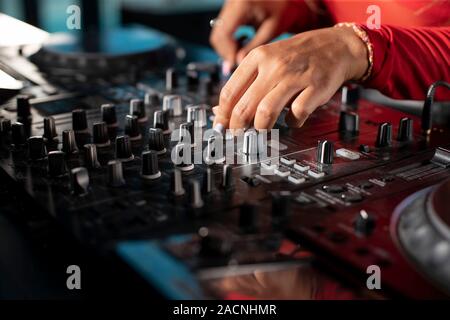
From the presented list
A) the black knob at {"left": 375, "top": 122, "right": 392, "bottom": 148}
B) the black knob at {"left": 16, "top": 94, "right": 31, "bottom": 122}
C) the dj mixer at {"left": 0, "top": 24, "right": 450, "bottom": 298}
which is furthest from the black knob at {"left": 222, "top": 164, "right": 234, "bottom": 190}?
the black knob at {"left": 16, "top": 94, "right": 31, "bottom": 122}

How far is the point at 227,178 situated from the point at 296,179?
0.37 feet

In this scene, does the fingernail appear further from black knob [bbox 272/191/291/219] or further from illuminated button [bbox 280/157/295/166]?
black knob [bbox 272/191/291/219]

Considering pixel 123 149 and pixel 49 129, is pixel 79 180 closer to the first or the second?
pixel 123 149

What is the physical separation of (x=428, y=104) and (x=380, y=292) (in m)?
0.61

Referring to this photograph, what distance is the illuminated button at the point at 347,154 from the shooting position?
1014mm

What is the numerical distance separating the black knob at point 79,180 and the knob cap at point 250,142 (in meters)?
0.29

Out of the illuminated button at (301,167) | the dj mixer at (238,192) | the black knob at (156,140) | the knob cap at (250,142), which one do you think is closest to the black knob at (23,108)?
the dj mixer at (238,192)

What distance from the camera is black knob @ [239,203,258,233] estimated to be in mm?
761

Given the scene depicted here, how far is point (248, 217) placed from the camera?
762 mm

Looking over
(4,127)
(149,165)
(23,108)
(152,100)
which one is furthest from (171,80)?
(149,165)

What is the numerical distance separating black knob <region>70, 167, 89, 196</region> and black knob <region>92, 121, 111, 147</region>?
8.2 inches

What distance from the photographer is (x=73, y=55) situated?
1711mm

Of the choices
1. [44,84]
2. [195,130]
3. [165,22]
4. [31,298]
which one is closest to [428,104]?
[195,130]
